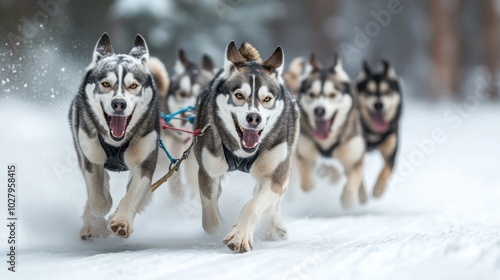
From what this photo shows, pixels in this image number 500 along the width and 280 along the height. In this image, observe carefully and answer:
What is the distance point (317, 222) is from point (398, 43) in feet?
48.0

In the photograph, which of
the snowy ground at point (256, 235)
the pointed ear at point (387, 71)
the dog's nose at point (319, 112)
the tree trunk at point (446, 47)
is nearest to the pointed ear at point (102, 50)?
the snowy ground at point (256, 235)

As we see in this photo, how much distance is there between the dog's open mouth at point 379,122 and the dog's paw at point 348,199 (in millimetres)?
1160

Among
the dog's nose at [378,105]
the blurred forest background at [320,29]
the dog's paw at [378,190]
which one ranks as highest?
the blurred forest background at [320,29]

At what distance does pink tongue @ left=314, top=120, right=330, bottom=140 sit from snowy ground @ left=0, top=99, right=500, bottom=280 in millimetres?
482

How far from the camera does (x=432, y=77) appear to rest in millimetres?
19766

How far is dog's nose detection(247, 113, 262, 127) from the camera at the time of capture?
4.25m

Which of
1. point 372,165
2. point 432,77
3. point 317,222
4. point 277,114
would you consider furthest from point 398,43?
point 277,114

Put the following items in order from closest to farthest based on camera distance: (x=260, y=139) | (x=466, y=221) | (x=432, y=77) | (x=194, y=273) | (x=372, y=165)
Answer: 1. (x=194, y=273)
2. (x=260, y=139)
3. (x=466, y=221)
4. (x=372, y=165)
5. (x=432, y=77)

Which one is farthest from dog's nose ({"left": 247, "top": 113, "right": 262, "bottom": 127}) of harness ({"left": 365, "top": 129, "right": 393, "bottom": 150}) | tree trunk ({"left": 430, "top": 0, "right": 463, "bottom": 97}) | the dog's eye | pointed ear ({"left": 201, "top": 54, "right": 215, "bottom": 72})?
tree trunk ({"left": 430, "top": 0, "right": 463, "bottom": 97})

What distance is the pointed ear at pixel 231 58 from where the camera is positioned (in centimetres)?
459

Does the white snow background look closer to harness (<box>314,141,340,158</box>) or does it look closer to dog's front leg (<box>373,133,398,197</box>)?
dog's front leg (<box>373,133,398,197</box>)

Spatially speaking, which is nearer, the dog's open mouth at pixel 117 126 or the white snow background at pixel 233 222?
the white snow background at pixel 233 222

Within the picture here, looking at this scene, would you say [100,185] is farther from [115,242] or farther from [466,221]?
[466,221]

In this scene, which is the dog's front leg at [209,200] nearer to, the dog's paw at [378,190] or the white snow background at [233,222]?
the white snow background at [233,222]
